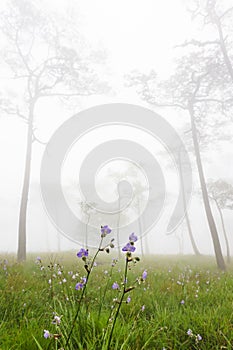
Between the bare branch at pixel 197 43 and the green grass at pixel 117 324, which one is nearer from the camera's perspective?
the green grass at pixel 117 324

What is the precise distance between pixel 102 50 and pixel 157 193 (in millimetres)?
21866

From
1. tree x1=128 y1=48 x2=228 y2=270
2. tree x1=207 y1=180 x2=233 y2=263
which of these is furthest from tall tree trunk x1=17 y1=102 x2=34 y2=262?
tree x1=207 y1=180 x2=233 y2=263

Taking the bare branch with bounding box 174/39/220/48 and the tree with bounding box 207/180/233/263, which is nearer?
the bare branch with bounding box 174/39/220/48

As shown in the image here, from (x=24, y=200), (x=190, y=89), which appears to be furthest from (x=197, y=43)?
(x=24, y=200)

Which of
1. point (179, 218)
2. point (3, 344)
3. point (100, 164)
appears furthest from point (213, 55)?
point (179, 218)

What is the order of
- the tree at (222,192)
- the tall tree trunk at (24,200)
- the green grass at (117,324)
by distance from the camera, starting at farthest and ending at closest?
the tree at (222,192), the tall tree trunk at (24,200), the green grass at (117,324)

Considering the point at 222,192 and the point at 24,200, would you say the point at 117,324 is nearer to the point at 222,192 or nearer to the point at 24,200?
Answer: the point at 24,200

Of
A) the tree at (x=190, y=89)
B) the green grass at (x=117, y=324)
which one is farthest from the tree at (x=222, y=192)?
the green grass at (x=117, y=324)

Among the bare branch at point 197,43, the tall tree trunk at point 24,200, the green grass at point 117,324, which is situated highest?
the bare branch at point 197,43

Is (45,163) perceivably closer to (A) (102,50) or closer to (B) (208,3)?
(A) (102,50)

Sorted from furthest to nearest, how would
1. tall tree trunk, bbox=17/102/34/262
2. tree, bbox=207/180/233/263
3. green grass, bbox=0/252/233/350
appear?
tree, bbox=207/180/233/263, tall tree trunk, bbox=17/102/34/262, green grass, bbox=0/252/233/350

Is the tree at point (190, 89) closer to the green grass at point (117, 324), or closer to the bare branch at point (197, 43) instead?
the bare branch at point (197, 43)

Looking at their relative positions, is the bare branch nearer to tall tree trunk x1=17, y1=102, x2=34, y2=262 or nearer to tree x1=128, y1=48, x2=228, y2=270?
tree x1=128, y1=48, x2=228, y2=270

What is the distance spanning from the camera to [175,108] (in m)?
16.9
